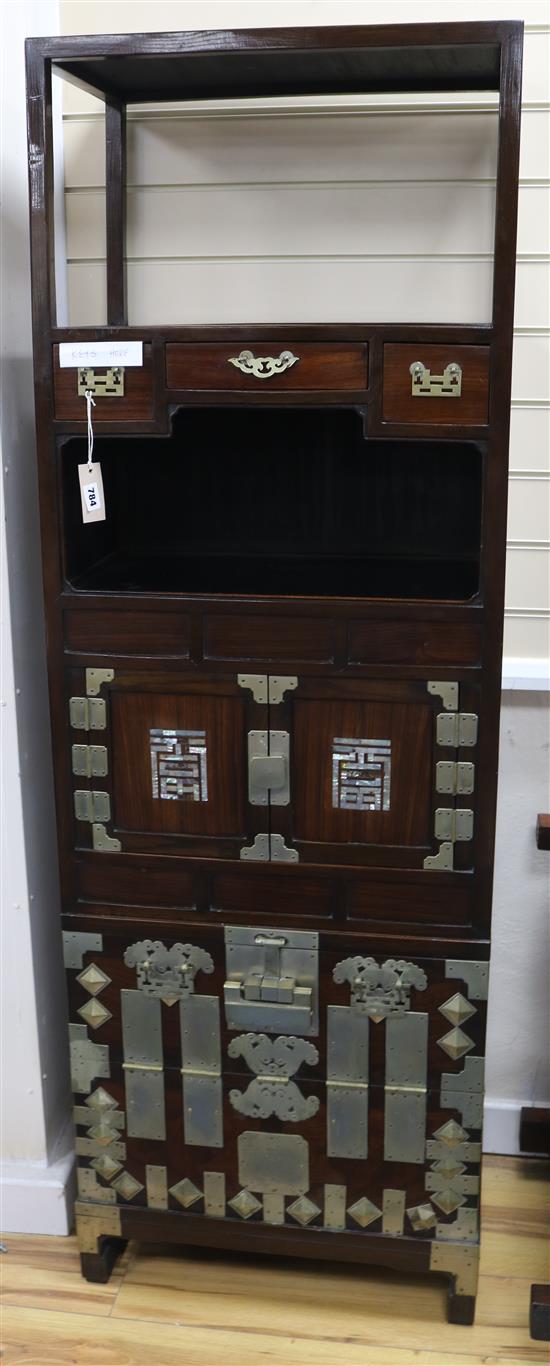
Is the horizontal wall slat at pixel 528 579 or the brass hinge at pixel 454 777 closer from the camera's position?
the brass hinge at pixel 454 777

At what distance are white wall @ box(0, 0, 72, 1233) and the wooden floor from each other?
0.62ft

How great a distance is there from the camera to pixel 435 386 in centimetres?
200

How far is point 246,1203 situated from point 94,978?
53cm

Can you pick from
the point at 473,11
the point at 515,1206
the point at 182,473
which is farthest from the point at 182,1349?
the point at 473,11

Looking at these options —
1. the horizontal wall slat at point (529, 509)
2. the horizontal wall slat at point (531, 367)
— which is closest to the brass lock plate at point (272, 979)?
the horizontal wall slat at point (529, 509)

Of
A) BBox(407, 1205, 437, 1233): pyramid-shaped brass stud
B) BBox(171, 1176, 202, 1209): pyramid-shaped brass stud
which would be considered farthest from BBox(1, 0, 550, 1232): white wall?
BBox(407, 1205, 437, 1233): pyramid-shaped brass stud

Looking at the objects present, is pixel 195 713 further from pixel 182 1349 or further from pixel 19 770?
pixel 182 1349

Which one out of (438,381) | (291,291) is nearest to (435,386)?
(438,381)

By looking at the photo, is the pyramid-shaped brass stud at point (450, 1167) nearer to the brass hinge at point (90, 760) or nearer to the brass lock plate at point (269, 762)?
the brass lock plate at point (269, 762)

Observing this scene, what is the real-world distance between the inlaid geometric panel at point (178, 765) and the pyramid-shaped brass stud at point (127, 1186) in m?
0.79

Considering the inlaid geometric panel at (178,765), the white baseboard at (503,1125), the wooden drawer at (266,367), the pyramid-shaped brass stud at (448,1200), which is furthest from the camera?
the white baseboard at (503,1125)

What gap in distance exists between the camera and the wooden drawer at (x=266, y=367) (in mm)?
2016

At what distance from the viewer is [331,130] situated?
2422 millimetres

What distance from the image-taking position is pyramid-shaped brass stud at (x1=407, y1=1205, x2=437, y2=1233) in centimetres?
237
